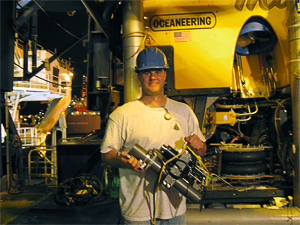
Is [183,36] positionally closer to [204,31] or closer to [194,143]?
[204,31]

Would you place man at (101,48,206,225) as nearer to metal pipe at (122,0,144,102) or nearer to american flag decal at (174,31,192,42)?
metal pipe at (122,0,144,102)

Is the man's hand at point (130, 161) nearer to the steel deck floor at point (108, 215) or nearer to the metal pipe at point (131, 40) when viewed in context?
the metal pipe at point (131, 40)

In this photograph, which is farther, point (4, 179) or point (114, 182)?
point (4, 179)

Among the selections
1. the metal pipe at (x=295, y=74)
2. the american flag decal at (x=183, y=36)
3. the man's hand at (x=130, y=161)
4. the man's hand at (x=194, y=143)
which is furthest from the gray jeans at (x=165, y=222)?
the american flag decal at (x=183, y=36)

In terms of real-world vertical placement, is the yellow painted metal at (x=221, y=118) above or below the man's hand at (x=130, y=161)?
above

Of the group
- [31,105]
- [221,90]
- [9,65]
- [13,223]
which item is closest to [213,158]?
[221,90]

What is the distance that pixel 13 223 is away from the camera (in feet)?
10.0

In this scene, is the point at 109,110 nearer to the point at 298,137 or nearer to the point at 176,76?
the point at 176,76

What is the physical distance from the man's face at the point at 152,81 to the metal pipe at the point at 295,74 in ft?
8.05

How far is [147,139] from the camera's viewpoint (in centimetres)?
201

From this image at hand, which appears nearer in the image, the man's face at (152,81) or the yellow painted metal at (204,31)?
the man's face at (152,81)

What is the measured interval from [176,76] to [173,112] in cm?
148

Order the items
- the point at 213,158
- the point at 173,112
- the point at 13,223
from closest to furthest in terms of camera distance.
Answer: the point at 173,112 → the point at 13,223 → the point at 213,158

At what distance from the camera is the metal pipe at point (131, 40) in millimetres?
3148
